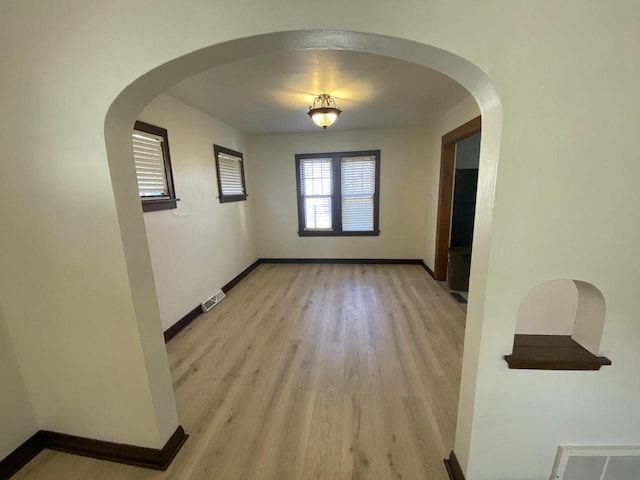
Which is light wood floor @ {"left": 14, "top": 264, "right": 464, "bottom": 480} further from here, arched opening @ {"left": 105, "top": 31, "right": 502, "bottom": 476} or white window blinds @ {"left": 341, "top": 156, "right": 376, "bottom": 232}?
white window blinds @ {"left": 341, "top": 156, "right": 376, "bottom": 232}

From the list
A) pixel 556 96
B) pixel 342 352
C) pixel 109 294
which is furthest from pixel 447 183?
pixel 109 294

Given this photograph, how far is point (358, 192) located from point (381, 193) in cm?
41

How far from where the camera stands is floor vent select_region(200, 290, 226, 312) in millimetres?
3242

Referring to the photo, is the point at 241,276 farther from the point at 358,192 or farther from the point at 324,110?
the point at 324,110

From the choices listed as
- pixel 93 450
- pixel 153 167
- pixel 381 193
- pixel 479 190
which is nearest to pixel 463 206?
pixel 381 193

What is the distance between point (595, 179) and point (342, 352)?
6.73 ft

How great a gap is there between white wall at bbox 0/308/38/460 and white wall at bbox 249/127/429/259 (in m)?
3.84

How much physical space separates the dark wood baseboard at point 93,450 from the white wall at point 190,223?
111cm

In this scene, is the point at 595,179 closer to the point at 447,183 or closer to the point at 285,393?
the point at 285,393

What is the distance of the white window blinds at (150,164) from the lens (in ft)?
7.59

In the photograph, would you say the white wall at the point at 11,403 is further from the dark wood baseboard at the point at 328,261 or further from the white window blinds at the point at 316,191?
the white window blinds at the point at 316,191

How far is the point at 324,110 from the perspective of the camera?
2758 millimetres

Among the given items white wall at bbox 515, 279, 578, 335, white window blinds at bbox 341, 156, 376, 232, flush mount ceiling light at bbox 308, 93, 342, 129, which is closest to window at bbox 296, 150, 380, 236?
white window blinds at bbox 341, 156, 376, 232

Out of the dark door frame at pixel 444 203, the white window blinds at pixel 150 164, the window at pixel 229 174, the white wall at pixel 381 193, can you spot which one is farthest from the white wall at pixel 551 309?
the window at pixel 229 174
